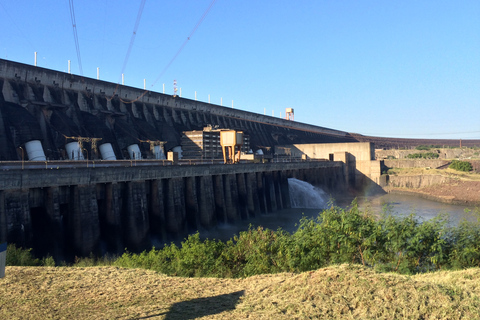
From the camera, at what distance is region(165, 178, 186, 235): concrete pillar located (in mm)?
28047

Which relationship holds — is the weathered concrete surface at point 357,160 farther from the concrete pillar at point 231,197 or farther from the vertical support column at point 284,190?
the concrete pillar at point 231,197

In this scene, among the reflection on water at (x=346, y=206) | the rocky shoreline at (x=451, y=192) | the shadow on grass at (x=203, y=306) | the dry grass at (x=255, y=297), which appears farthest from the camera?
the rocky shoreline at (x=451, y=192)

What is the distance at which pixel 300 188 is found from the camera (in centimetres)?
5062

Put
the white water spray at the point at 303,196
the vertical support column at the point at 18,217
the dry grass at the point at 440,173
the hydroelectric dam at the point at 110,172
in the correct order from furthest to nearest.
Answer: the dry grass at the point at 440,173 → the white water spray at the point at 303,196 → the hydroelectric dam at the point at 110,172 → the vertical support column at the point at 18,217

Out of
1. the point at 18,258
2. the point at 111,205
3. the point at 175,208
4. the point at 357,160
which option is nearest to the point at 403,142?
the point at 357,160

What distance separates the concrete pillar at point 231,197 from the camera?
116ft

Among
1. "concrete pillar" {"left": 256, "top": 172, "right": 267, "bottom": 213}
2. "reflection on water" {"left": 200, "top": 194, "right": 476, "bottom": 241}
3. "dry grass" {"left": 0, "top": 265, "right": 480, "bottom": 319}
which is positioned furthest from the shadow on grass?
"concrete pillar" {"left": 256, "top": 172, "right": 267, "bottom": 213}

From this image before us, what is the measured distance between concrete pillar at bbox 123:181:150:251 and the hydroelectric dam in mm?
63

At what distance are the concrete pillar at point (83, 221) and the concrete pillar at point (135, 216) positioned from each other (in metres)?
2.69

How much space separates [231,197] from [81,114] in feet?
78.9

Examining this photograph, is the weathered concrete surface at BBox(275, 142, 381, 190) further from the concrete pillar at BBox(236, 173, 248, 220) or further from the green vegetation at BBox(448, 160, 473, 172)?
the concrete pillar at BBox(236, 173, 248, 220)

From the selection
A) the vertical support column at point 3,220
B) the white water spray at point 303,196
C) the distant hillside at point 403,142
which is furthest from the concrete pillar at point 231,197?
the distant hillside at point 403,142

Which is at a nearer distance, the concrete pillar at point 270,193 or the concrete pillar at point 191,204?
the concrete pillar at point 191,204

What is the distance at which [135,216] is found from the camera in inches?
985
